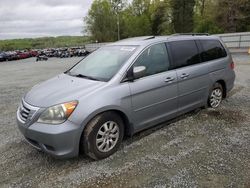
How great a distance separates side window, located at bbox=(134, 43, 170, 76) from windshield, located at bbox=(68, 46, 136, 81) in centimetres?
21

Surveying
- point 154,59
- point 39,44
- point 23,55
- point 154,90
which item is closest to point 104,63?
point 154,59

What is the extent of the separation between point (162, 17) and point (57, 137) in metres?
48.2

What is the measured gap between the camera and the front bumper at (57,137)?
9.89ft

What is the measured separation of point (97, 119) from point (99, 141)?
1.12 feet

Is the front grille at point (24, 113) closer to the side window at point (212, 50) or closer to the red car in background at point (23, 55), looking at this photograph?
the side window at point (212, 50)

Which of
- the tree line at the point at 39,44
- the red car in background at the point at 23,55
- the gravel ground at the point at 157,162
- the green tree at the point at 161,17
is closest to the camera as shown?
the gravel ground at the point at 157,162

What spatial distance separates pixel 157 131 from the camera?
4281 millimetres

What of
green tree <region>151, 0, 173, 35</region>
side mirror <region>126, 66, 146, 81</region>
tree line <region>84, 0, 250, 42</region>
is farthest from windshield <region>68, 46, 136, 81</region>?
green tree <region>151, 0, 173, 35</region>

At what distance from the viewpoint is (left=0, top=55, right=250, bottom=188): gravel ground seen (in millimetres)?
2941

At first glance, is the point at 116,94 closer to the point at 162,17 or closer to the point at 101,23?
the point at 162,17

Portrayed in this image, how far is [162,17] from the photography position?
47812mm

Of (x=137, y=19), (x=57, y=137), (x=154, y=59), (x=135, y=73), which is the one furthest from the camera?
(x=137, y=19)

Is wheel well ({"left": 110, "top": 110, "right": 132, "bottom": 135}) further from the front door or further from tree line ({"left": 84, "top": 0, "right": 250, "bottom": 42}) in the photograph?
tree line ({"left": 84, "top": 0, "right": 250, "bottom": 42})

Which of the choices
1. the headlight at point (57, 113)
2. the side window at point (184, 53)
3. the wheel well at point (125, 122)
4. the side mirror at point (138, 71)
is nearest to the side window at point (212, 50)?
the side window at point (184, 53)
